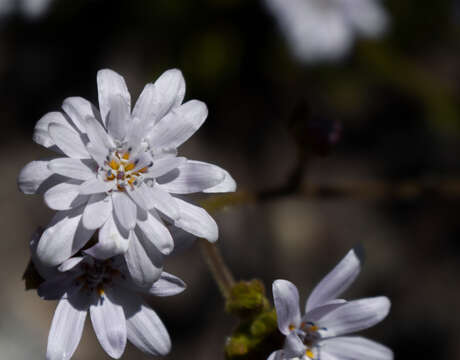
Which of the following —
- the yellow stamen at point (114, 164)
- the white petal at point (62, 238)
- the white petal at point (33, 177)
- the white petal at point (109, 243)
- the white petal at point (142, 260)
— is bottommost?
the white petal at point (142, 260)

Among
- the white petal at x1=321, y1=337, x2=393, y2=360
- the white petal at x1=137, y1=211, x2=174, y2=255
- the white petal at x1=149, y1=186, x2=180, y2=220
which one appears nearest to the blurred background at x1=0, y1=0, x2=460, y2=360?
the white petal at x1=321, y1=337, x2=393, y2=360

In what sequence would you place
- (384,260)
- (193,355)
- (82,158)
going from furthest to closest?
(384,260) → (193,355) → (82,158)

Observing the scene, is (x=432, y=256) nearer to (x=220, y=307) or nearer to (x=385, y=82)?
(x=385, y=82)

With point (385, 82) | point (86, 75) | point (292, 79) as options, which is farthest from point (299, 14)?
point (86, 75)

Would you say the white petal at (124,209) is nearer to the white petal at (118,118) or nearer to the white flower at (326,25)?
the white petal at (118,118)

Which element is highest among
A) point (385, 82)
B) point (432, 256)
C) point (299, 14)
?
point (299, 14)

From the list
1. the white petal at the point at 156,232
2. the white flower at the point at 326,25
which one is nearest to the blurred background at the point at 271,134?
the white flower at the point at 326,25
